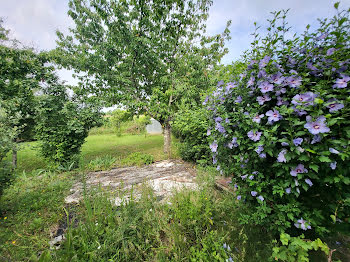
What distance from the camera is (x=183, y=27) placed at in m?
5.63

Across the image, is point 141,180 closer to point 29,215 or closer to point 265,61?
point 29,215

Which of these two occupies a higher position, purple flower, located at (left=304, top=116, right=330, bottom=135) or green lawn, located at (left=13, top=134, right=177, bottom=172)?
purple flower, located at (left=304, top=116, right=330, bottom=135)

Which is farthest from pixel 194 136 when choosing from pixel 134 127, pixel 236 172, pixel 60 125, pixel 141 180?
pixel 134 127

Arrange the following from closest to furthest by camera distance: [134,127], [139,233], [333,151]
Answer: [333,151]
[139,233]
[134,127]

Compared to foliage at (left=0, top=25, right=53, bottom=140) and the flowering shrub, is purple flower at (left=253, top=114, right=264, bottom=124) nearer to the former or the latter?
the flowering shrub

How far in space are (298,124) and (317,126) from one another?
92 mm

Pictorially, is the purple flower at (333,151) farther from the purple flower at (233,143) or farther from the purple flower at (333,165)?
the purple flower at (233,143)

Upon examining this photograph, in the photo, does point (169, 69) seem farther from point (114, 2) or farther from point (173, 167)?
point (173, 167)

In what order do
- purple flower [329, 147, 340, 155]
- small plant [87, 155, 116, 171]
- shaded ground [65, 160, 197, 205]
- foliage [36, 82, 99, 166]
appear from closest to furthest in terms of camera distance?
purple flower [329, 147, 340, 155] < shaded ground [65, 160, 197, 205] < foliage [36, 82, 99, 166] < small plant [87, 155, 116, 171]

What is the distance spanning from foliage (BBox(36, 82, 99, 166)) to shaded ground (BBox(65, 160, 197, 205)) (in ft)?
3.74

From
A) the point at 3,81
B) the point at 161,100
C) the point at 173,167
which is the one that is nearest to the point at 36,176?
the point at 3,81

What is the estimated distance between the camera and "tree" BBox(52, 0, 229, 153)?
15.7ft

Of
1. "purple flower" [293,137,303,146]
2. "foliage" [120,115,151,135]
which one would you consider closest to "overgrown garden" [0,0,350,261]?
"purple flower" [293,137,303,146]

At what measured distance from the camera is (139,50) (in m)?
4.89
